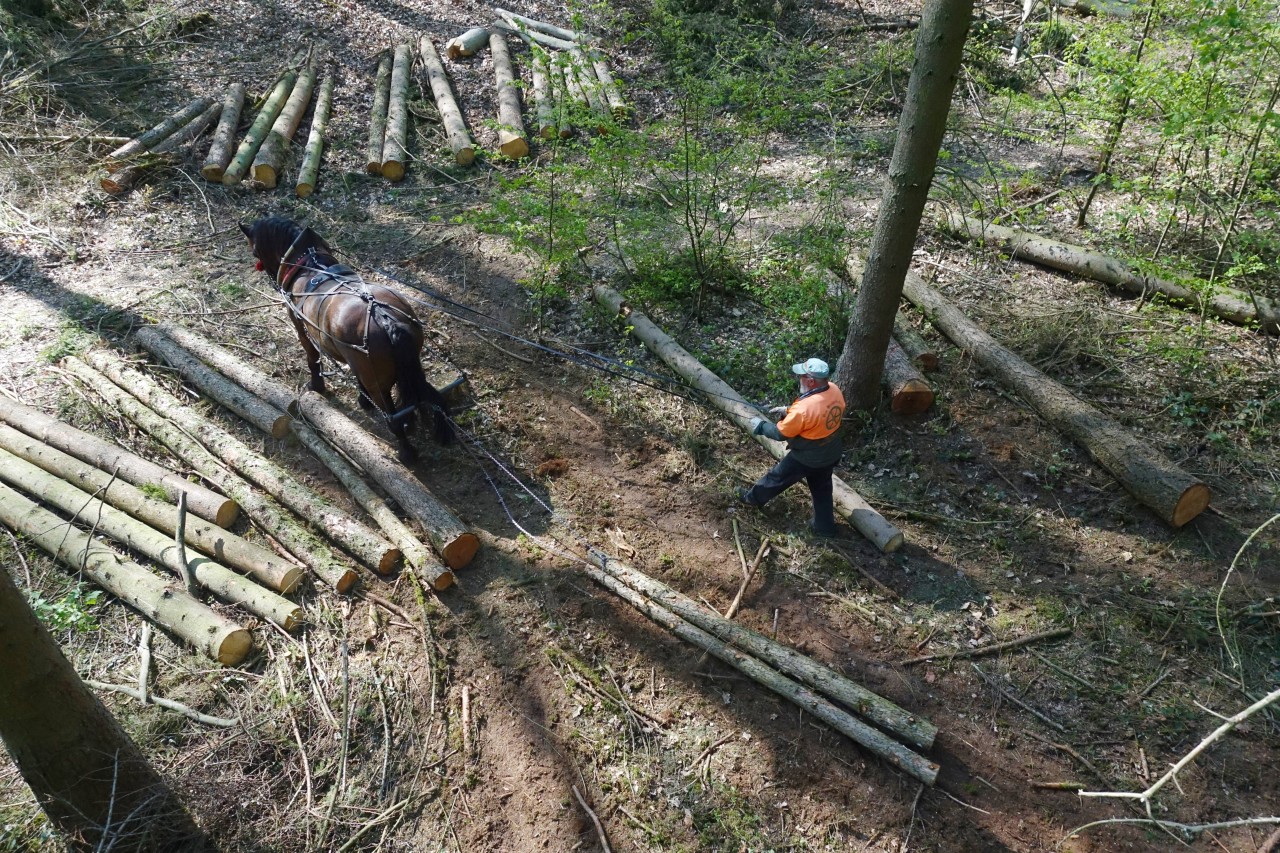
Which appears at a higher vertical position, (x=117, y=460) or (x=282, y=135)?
(x=282, y=135)

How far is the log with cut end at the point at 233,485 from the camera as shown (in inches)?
239

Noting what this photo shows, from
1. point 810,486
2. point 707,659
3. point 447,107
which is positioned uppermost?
point 447,107

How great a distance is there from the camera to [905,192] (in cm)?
617

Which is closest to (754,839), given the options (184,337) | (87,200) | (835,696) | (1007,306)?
(835,696)

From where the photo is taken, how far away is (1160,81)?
7.36 m

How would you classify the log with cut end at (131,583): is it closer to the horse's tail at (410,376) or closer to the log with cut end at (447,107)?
the horse's tail at (410,376)

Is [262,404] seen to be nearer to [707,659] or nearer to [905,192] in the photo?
[707,659]

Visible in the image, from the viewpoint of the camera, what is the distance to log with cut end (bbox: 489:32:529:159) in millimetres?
12109

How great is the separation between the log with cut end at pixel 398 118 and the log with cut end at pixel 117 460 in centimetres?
638

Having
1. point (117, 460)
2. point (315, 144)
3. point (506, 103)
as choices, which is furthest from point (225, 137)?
point (117, 460)

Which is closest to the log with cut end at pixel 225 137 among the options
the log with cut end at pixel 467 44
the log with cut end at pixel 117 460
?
the log with cut end at pixel 467 44

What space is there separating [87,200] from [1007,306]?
1342cm

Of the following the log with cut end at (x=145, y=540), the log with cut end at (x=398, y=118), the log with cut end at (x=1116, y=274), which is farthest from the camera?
the log with cut end at (x=398, y=118)

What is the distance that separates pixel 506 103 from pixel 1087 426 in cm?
1109
